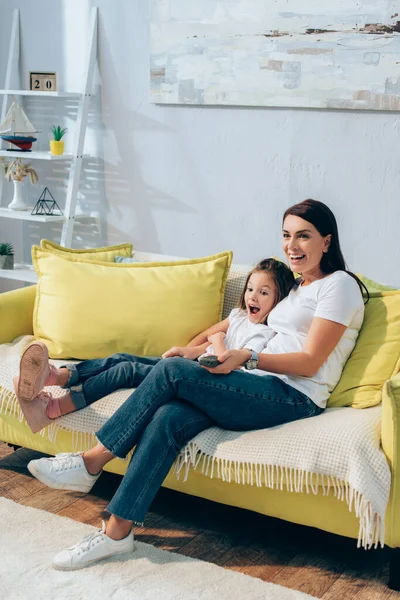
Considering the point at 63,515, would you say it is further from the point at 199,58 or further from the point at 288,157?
the point at 199,58

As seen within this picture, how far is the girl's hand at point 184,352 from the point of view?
8.15 ft

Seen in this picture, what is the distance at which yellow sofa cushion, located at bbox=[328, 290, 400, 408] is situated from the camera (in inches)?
91.0

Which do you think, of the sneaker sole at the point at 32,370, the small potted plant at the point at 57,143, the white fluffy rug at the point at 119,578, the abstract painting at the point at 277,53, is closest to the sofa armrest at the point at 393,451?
the white fluffy rug at the point at 119,578

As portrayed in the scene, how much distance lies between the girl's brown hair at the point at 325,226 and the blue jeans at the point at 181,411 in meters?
0.39

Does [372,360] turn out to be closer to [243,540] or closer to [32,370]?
[243,540]

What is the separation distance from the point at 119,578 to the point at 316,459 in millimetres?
582

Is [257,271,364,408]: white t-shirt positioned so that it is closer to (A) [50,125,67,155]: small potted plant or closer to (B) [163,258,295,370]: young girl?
(B) [163,258,295,370]: young girl

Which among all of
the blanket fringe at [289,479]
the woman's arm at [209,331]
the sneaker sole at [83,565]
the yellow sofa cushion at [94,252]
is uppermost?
the yellow sofa cushion at [94,252]

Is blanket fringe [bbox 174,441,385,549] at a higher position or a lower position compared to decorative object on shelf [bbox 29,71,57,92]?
lower

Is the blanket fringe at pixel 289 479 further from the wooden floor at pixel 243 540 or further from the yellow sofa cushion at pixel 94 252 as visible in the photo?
the yellow sofa cushion at pixel 94 252

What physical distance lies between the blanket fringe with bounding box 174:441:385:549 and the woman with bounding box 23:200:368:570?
6cm

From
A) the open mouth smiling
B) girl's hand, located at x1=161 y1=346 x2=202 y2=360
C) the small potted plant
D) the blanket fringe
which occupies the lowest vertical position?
the blanket fringe

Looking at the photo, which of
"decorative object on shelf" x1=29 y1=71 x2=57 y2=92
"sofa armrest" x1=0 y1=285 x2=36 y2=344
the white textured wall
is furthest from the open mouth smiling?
"decorative object on shelf" x1=29 y1=71 x2=57 y2=92

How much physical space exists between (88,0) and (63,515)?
262cm
